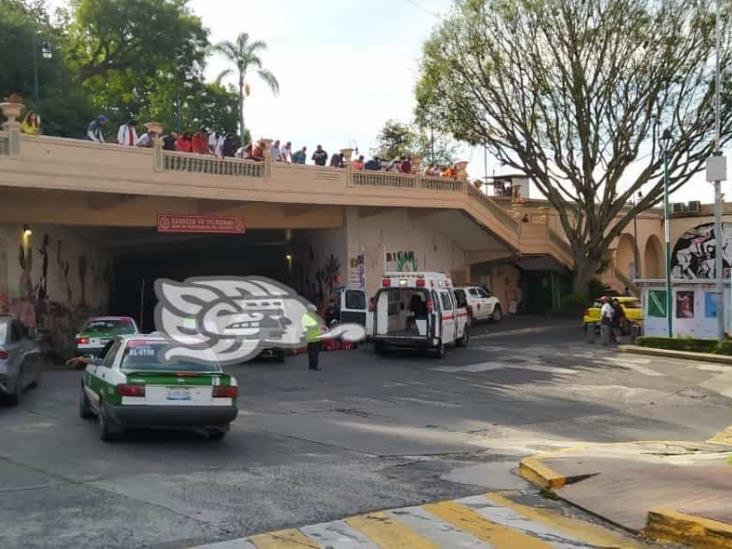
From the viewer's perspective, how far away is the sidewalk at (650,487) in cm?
743

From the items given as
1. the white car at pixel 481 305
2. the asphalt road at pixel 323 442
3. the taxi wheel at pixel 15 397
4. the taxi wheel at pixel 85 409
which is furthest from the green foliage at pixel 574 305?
the taxi wheel at pixel 85 409

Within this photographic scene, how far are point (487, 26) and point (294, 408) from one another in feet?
84.3

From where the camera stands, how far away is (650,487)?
8.98 m

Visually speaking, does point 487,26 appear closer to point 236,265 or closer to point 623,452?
point 236,265

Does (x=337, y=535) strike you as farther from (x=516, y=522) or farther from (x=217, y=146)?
(x=217, y=146)

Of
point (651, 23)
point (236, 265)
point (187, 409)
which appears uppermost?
point (651, 23)

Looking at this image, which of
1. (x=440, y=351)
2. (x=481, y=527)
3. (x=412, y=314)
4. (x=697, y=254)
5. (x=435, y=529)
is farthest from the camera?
(x=697, y=254)

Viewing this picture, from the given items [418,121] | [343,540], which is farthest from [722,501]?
[418,121]

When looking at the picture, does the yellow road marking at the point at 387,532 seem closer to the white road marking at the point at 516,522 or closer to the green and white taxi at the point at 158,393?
the white road marking at the point at 516,522

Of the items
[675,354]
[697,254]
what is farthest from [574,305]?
[675,354]

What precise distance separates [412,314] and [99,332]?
8888mm

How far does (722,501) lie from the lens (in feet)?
26.8

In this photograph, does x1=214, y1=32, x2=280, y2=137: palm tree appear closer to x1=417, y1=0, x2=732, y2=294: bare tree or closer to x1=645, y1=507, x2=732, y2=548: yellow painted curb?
x1=417, y1=0, x2=732, y2=294: bare tree

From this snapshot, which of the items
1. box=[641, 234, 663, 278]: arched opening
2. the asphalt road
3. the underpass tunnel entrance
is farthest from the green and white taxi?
box=[641, 234, 663, 278]: arched opening
